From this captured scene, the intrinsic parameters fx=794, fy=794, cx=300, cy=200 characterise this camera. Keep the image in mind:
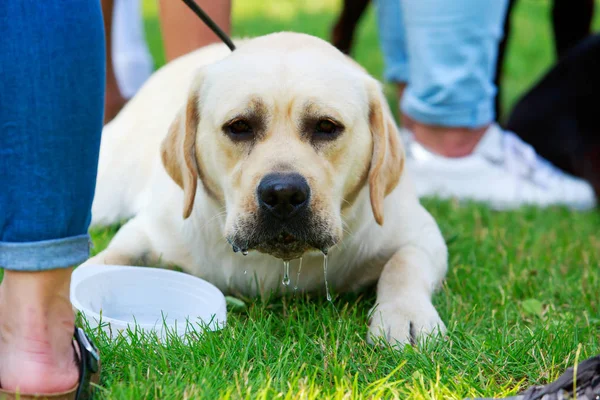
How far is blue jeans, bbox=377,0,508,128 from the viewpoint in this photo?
12.2 ft

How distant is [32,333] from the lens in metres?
1.67

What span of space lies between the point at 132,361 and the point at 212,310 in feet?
1.20

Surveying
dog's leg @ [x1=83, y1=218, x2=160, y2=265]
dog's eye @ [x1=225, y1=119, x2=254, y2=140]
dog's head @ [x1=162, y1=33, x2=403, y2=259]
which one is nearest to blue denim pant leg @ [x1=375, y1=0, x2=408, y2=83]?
dog's head @ [x1=162, y1=33, x2=403, y2=259]

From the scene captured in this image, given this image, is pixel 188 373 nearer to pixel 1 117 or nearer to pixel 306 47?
pixel 1 117

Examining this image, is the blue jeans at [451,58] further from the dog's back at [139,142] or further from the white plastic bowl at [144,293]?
the white plastic bowl at [144,293]

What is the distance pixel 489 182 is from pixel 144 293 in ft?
7.41

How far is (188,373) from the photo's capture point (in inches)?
76.4

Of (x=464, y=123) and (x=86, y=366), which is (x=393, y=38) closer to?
(x=464, y=123)

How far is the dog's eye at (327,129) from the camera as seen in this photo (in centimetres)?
235

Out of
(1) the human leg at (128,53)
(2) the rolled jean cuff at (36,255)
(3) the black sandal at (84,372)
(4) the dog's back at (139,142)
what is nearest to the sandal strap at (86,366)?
(3) the black sandal at (84,372)

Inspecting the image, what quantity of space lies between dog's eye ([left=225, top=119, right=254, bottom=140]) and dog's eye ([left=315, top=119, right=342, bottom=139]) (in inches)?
7.8

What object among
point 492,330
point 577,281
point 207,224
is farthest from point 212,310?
point 577,281

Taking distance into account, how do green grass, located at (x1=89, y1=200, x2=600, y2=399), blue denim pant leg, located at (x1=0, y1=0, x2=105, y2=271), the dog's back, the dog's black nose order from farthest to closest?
the dog's back, the dog's black nose, green grass, located at (x1=89, y1=200, x2=600, y2=399), blue denim pant leg, located at (x1=0, y1=0, x2=105, y2=271)

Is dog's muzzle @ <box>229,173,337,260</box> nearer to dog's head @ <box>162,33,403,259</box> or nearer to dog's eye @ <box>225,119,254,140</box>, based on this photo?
dog's head @ <box>162,33,403,259</box>
